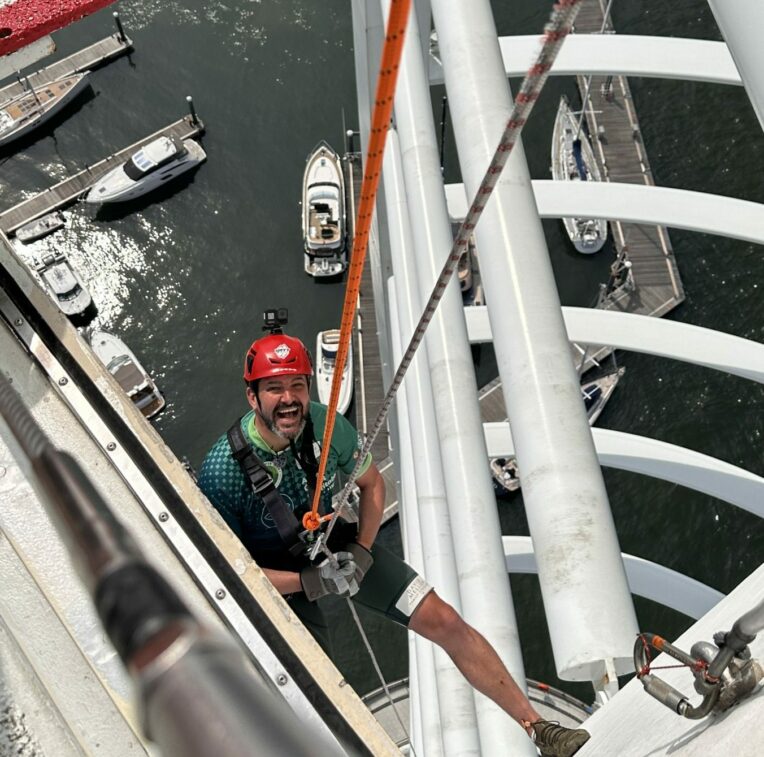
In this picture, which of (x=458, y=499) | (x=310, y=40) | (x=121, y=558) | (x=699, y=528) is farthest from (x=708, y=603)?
(x=310, y=40)

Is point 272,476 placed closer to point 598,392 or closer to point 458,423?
point 458,423

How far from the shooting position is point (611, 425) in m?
33.8

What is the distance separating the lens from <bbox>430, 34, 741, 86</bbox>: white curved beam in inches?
515

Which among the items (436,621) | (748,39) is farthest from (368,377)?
(748,39)

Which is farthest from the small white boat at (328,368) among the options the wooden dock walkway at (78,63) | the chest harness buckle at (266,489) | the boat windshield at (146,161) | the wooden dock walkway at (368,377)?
the chest harness buckle at (266,489)

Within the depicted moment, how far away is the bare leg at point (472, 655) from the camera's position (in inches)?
300

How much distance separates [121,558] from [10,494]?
10.2 ft

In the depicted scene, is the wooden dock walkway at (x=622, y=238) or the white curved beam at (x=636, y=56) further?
the wooden dock walkway at (x=622, y=238)

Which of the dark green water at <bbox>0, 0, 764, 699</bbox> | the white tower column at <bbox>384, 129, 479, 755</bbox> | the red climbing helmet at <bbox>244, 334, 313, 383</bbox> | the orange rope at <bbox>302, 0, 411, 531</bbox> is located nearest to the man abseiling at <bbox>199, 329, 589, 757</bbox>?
the red climbing helmet at <bbox>244, 334, 313, 383</bbox>

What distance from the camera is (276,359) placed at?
7.36m

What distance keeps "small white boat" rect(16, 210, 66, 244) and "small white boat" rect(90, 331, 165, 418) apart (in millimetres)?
7437

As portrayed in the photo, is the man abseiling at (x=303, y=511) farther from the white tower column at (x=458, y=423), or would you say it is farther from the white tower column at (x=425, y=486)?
the white tower column at (x=425, y=486)

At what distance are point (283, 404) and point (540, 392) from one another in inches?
83.2

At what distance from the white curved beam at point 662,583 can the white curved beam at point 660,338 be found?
460 cm
